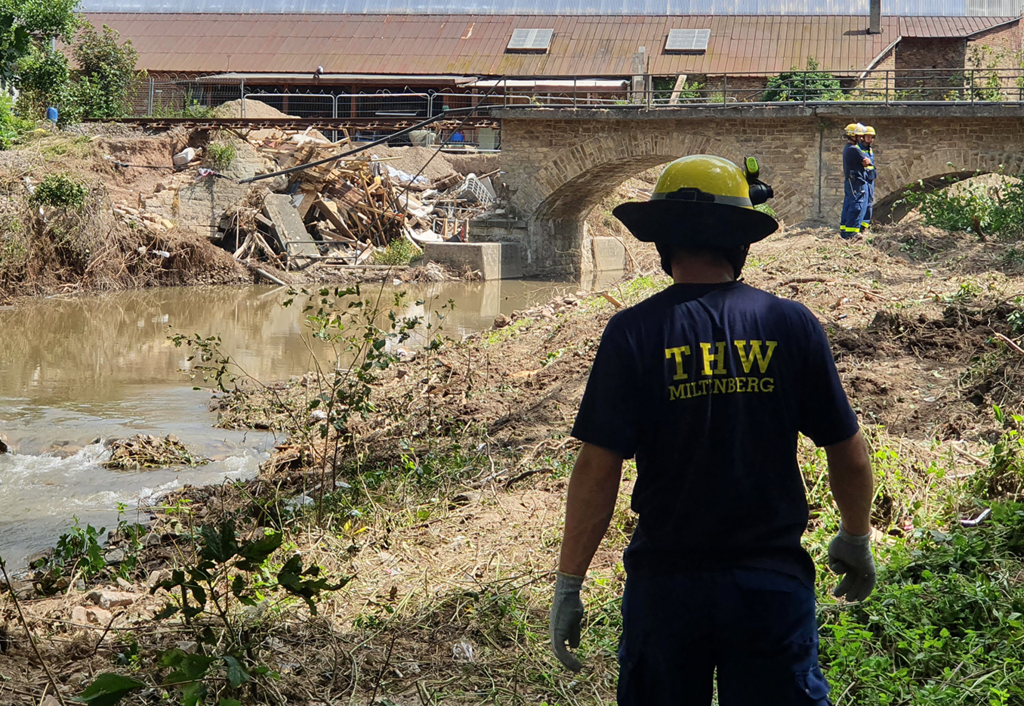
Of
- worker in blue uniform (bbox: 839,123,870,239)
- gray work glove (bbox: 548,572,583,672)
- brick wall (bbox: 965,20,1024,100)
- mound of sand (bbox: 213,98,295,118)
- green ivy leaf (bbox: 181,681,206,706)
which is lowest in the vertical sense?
green ivy leaf (bbox: 181,681,206,706)

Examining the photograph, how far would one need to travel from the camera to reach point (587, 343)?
28.5 feet

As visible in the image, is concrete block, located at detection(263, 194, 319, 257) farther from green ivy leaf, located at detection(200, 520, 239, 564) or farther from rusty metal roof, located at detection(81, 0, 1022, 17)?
green ivy leaf, located at detection(200, 520, 239, 564)

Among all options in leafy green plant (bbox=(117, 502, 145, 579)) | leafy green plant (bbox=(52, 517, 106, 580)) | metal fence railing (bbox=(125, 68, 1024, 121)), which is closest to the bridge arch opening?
metal fence railing (bbox=(125, 68, 1024, 121))

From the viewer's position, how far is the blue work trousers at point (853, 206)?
13.0 meters

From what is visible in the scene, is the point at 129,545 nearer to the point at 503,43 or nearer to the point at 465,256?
the point at 465,256

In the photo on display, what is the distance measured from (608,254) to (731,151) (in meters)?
5.13

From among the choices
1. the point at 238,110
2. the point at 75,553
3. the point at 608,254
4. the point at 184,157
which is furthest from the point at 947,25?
the point at 75,553

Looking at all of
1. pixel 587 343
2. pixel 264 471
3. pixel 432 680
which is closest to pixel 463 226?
pixel 587 343

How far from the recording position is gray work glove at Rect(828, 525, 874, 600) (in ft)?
7.92

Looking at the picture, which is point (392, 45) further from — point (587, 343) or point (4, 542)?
point (4, 542)

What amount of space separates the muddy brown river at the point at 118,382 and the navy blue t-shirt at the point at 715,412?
171 inches

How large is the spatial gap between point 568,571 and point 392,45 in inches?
1286

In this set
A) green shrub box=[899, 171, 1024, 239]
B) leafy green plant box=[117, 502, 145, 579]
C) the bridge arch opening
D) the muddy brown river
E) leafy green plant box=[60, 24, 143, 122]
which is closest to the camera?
leafy green plant box=[117, 502, 145, 579]

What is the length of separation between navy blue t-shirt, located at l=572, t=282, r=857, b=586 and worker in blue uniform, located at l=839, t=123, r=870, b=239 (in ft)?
37.3
